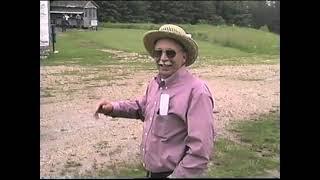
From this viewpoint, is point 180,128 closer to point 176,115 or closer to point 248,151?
point 176,115

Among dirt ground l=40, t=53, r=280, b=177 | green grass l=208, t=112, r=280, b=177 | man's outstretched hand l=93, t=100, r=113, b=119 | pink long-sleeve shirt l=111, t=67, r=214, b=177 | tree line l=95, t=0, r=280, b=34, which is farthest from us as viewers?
dirt ground l=40, t=53, r=280, b=177

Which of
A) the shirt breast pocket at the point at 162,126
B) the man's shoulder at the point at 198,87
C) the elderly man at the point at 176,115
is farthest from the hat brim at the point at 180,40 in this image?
the shirt breast pocket at the point at 162,126

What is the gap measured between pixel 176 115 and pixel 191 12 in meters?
2.27

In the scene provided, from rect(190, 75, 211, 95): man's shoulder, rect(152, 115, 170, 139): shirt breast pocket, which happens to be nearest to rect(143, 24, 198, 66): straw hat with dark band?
rect(190, 75, 211, 95): man's shoulder

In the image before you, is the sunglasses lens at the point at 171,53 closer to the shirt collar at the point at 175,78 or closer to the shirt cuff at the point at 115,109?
the shirt collar at the point at 175,78

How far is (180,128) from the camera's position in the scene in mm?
1550

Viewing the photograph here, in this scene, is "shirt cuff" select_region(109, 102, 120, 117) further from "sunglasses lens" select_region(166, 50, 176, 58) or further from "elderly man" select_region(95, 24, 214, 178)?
"sunglasses lens" select_region(166, 50, 176, 58)

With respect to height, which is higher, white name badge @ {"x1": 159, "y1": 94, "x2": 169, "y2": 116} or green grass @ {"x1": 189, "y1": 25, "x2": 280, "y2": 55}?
green grass @ {"x1": 189, "y1": 25, "x2": 280, "y2": 55}

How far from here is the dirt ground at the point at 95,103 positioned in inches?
166

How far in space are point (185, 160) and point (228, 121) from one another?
4.52m

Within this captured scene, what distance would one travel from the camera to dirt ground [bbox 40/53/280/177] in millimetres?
4223

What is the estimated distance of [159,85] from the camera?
1.67 meters
